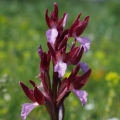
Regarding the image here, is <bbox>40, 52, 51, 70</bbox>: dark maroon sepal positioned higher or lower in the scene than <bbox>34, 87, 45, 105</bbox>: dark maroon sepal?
higher

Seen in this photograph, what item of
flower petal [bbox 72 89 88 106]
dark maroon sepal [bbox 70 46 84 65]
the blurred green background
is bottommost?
flower petal [bbox 72 89 88 106]

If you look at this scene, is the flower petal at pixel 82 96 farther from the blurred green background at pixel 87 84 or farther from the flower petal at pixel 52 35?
the blurred green background at pixel 87 84

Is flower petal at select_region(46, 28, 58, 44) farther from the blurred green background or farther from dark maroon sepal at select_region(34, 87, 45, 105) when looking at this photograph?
the blurred green background

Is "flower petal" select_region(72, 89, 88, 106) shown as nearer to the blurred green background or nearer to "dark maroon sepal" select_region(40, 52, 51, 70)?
"dark maroon sepal" select_region(40, 52, 51, 70)

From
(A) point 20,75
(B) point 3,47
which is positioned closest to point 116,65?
(A) point 20,75

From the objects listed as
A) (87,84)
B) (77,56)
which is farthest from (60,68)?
(87,84)

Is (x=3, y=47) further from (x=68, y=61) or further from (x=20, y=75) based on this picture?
(x=68, y=61)

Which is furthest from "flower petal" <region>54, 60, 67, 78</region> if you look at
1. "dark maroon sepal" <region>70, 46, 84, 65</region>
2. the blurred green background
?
the blurred green background

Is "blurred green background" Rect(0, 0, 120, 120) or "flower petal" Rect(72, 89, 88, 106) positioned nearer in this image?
"flower petal" Rect(72, 89, 88, 106)
